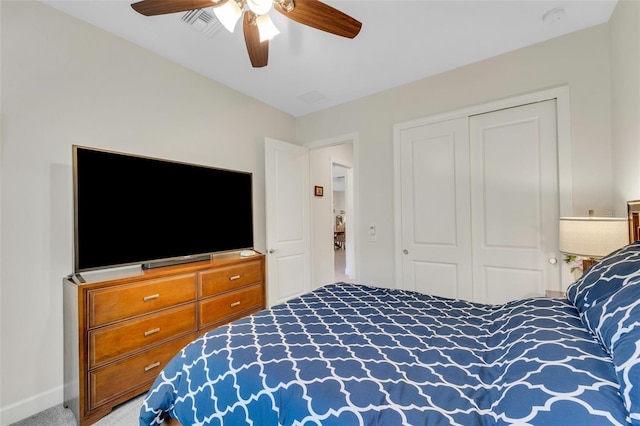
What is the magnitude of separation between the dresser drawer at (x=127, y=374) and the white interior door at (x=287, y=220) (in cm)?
133

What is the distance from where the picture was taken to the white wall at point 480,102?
2.13m

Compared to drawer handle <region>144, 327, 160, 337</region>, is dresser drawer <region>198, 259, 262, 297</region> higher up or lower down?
higher up

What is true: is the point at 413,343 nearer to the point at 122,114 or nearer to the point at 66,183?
the point at 66,183

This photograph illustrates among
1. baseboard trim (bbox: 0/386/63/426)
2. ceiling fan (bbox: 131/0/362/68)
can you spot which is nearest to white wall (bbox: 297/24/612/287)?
ceiling fan (bbox: 131/0/362/68)

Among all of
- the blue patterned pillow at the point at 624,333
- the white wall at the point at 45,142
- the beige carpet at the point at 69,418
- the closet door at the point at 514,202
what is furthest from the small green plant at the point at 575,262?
the white wall at the point at 45,142

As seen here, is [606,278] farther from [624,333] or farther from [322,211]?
[322,211]

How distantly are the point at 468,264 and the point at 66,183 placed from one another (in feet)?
11.0

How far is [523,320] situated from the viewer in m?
1.13

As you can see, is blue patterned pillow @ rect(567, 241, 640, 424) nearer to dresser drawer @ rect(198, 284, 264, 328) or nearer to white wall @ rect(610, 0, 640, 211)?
white wall @ rect(610, 0, 640, 211)

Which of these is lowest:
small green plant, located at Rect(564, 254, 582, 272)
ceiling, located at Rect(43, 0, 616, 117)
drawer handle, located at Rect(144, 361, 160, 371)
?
drawer handle, located at Rect(144, 361, 160, 371)

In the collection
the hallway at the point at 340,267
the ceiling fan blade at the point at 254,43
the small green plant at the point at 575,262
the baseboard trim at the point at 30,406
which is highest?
the ceiling fan blade at the point at 254,43

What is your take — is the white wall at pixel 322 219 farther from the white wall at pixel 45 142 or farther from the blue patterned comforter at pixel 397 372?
the blue patterned comforter at pixel 397 372

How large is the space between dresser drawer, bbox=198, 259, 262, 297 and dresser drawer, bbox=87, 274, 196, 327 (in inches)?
3.9

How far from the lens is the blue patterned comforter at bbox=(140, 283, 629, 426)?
0.71 metres
